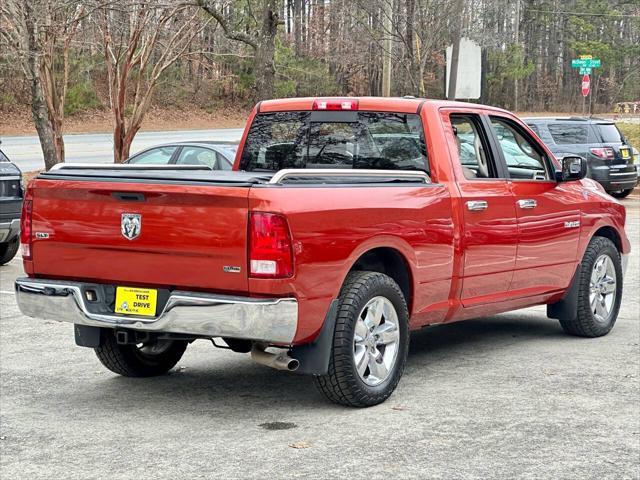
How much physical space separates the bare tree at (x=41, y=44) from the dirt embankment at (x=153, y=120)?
2250cm

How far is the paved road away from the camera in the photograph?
3626 centimetres

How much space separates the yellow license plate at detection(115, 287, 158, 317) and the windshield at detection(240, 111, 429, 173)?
1.84 meters

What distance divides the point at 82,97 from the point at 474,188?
49460 mm

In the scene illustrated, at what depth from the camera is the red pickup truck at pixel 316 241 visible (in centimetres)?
614

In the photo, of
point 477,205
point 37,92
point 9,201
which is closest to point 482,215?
point 477,205

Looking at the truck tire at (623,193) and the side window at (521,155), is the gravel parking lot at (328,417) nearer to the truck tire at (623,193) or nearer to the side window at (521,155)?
the side window at (521,155)

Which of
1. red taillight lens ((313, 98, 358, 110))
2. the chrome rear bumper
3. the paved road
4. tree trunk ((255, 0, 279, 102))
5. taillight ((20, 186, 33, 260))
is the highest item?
tree trunk ((255, 0, 279, 102))

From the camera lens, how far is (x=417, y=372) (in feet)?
25.7

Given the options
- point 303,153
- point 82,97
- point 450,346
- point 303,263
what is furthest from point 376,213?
point 82,97

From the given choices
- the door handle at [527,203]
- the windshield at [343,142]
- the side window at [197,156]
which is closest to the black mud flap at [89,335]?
the windshield at [343,142]

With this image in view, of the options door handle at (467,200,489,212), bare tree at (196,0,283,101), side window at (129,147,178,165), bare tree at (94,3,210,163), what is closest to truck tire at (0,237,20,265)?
side window at (129,147,178,165)

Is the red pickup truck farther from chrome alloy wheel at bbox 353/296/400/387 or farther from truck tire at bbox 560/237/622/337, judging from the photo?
truck tire at bbox 560/237/622/337

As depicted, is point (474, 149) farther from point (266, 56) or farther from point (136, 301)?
point (266, 56)

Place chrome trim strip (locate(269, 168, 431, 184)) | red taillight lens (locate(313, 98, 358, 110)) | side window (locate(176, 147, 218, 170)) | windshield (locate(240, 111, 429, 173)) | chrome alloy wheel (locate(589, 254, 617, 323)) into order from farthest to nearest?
side window (locate(176, 147, 218, 170))
chrome alloy wheel (locate(589, 254, 617, 323))
red taillight lens (locate(313, 98, 358, 110))
windshield (locate(240, 111, 429, 173))
chrome trim strip (locate(269, 168, 431, 184))
